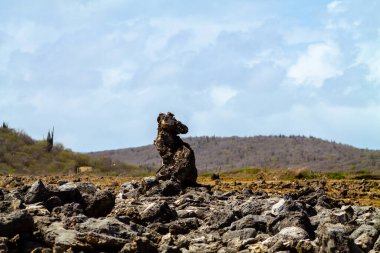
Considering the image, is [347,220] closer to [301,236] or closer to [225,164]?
[301,236]

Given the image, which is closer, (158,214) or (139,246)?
(139,246)

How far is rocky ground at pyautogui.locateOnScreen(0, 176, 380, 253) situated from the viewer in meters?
11.6

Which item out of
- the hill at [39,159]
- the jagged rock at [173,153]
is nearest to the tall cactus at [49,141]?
the hill at [39,159]

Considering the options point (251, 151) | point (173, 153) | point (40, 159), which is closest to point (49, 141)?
point (40, 159)

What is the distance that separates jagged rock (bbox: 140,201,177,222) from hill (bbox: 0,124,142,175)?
3144 cm

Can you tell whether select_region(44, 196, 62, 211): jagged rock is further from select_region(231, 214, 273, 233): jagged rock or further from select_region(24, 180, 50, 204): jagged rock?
select_region(231, 214, 273, 233): jagged rock

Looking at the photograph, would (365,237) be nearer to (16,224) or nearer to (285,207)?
(285,207)

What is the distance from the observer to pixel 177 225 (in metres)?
14.0

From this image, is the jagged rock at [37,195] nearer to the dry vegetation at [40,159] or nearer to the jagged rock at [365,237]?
the jagged rock at [365,237]

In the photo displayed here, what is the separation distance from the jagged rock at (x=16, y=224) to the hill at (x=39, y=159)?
34.2m

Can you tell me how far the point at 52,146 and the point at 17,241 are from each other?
50575 mm

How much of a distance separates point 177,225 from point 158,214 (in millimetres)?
1045

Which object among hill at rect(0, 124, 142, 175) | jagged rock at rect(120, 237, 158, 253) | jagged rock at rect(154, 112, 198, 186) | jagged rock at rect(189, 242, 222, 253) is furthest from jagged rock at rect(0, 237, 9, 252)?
hill at rect(0, 124, 142, 175)

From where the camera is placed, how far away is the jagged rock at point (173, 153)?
23344 mm
